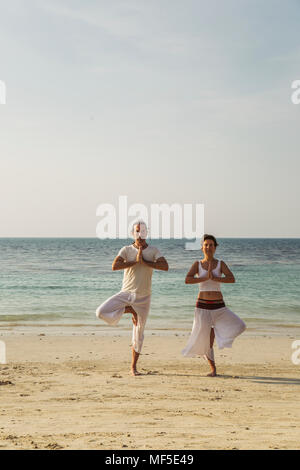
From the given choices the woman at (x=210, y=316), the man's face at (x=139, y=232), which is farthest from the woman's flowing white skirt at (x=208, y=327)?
the man's face at (x=139, y=232)

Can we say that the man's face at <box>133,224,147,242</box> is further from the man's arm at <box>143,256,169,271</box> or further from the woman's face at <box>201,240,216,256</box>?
the woman's face at <box>201,240,216,256</box>

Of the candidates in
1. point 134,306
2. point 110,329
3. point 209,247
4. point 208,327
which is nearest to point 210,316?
point 208,327

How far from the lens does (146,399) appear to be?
6.27 meters

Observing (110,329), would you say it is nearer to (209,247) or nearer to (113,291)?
(209,247)

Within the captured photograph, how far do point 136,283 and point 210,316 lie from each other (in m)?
1.26

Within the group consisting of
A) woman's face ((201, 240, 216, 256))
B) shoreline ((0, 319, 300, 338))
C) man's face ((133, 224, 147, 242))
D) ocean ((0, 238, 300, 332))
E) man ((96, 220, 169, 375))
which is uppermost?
man's face ((133, 224, 147, 242))

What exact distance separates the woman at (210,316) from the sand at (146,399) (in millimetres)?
497

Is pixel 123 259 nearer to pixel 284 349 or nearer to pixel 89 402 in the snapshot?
pixel 89 402

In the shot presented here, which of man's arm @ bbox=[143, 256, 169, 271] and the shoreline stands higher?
man's arm @ bbox=[143, 256, 169, 271]

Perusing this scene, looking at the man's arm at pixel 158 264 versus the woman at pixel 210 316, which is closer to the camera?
the man's arm at pixel 158 264

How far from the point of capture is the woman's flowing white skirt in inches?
302

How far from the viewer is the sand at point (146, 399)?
473cm

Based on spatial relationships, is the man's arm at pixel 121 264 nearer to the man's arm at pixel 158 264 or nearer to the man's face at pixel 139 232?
the man's arm at pixel 158 264

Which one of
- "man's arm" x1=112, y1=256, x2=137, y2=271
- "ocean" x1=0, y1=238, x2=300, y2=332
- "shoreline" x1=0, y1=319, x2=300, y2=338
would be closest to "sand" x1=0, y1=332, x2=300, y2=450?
"man's arm" x1=112, y1=256, x2=137, y2=271
